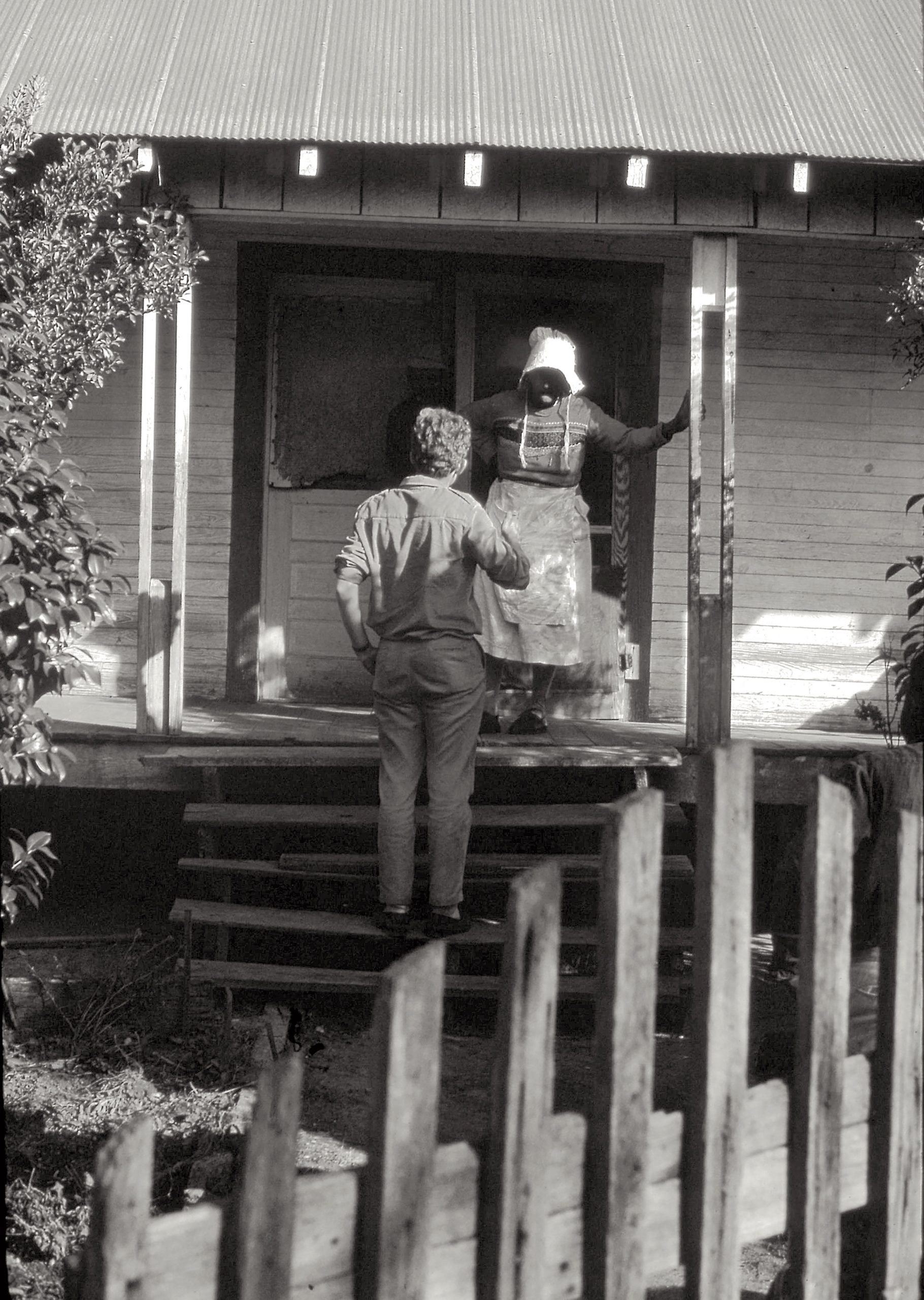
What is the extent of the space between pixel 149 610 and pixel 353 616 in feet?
4.71

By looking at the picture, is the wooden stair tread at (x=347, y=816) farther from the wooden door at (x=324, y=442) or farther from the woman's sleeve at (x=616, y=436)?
the wooden door at (x=324, y=442)

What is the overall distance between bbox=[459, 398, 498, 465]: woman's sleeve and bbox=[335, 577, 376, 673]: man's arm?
158cm

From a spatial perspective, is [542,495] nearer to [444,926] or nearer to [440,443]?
[440,443]

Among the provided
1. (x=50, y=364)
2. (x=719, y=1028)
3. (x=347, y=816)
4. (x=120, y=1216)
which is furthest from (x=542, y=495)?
(x=120, y=1216)

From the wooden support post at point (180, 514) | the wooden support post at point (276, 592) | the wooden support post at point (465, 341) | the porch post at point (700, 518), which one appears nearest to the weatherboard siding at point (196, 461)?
the wooden support post at point (276, 592)

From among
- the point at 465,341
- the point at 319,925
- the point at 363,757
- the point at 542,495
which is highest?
the point at 465,341

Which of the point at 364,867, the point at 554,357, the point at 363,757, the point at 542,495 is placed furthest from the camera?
the point at 542,495

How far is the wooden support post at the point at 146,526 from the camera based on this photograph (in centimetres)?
623

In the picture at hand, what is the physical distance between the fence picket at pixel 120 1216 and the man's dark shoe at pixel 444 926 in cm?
380

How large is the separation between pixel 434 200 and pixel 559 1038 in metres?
3.60

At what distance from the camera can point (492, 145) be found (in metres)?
6.06

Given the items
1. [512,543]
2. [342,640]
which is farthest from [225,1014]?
[342,640]

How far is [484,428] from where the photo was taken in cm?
662

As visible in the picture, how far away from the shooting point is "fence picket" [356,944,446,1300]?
1714 millimetres
